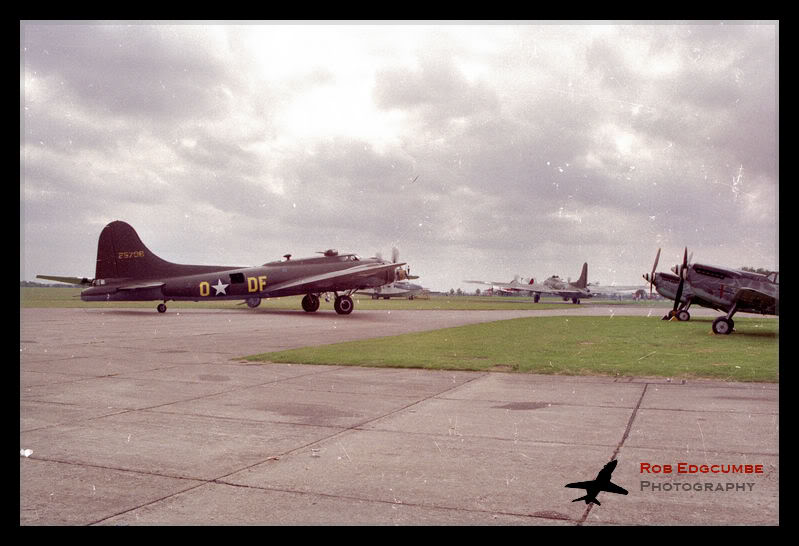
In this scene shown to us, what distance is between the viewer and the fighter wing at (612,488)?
13.1 feet

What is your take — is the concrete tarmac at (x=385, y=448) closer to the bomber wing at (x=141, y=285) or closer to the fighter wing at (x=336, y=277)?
the bomber wing at (x=141, y=285)

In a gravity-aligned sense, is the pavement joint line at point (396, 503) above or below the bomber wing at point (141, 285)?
below

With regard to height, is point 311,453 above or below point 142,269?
below

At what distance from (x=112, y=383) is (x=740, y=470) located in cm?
864

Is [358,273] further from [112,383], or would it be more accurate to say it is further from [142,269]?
[112,383]

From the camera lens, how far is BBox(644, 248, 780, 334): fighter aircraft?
18.2 metres

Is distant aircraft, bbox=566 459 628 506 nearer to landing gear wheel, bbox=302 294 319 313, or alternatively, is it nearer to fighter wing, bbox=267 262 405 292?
fighter wing, bbox=267 262 405 292

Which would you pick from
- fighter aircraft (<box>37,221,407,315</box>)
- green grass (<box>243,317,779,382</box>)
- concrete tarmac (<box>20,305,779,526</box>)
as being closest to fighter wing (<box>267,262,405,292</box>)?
fighter aircraft (<box>37,221,407,315</box>)

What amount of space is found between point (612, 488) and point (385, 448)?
6.72 feet

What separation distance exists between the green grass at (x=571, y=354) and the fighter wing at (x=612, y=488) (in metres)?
6.15

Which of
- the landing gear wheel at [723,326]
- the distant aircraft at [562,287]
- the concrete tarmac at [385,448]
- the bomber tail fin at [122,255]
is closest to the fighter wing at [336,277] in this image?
the bomber tail fin at [122,255]

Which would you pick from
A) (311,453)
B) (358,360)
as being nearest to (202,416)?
(311,453)
